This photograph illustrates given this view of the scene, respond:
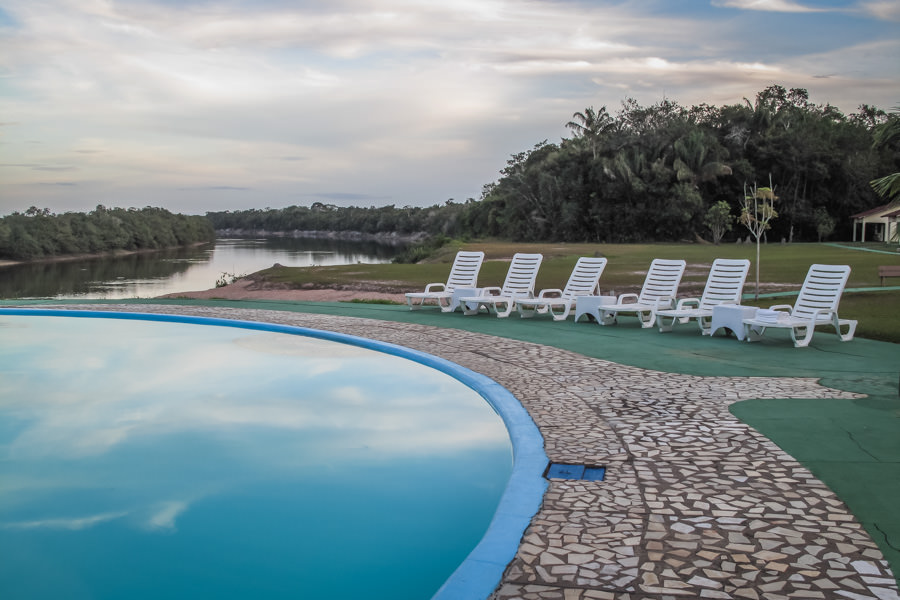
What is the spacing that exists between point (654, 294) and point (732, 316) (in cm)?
183

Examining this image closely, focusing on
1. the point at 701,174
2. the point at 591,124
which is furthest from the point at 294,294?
the point at 591,124

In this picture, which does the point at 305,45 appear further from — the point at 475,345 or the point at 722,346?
the point at 722,346

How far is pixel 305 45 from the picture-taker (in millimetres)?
17453

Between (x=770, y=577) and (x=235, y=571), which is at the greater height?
(x=770, y=577)

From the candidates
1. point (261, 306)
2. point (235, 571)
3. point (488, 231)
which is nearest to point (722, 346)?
point (235, 571)

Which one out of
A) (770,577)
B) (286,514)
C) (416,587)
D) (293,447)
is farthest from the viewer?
(293,447)

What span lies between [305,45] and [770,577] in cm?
1707

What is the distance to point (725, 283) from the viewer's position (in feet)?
30.8

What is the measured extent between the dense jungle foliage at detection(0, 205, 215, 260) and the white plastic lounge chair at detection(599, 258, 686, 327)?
51.1m

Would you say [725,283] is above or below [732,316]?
above

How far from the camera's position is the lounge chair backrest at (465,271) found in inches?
463

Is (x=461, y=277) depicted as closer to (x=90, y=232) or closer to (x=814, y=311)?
(x=814, y=311)

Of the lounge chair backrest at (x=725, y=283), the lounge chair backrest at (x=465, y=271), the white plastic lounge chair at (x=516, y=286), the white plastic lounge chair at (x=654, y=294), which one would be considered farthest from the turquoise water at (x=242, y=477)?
the lounge chair backrest at (x=725, y=283)

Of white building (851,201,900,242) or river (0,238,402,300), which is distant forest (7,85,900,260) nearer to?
white building (851,201,900,242)
